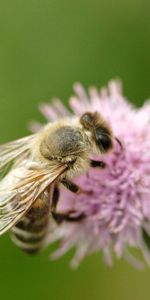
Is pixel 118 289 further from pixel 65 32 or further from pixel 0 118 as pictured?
pixel 65 32

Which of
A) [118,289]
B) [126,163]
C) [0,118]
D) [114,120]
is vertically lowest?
[118,289]

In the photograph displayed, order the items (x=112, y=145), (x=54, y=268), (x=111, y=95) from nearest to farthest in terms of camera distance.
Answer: (x=112, y=145) → (x=111, y=95) → (x=54, y=268)

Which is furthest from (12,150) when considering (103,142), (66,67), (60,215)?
(66,67)

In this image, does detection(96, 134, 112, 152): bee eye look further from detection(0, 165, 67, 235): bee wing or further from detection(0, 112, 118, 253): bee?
detection(0, 165, 67, 235): bee wing

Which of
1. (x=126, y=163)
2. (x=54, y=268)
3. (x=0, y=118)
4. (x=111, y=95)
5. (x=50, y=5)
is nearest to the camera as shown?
(x=126, y=163)

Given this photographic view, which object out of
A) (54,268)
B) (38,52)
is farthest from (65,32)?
(54,268)

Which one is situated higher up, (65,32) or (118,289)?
(65,32)
